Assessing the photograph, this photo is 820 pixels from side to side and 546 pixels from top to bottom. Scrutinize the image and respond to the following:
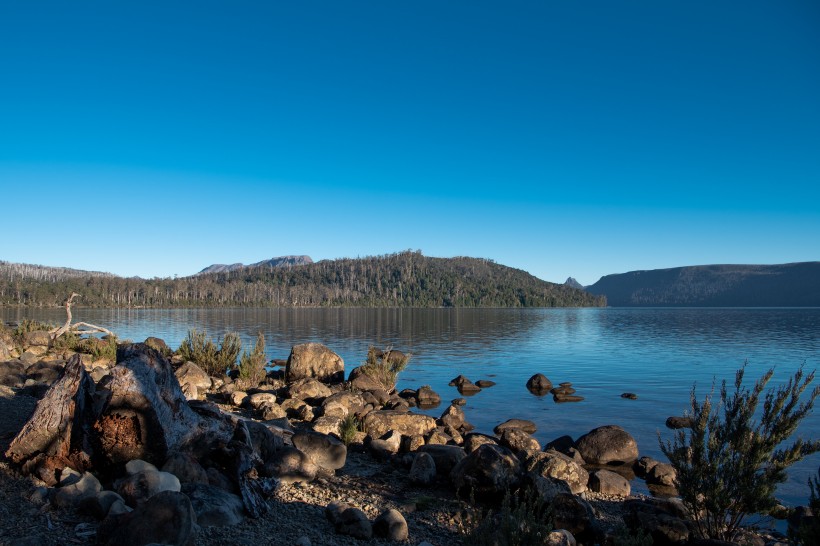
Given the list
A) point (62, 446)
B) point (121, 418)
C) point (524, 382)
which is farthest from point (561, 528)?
point (524, 382)

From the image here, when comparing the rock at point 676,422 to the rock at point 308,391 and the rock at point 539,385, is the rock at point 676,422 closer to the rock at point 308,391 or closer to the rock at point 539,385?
the rock at point 539,385

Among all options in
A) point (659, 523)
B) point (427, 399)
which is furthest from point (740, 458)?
point (427, 399)

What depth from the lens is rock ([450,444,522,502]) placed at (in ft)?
31.2

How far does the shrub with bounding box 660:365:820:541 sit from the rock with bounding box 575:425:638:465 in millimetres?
5670

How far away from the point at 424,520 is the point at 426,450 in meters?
3.39

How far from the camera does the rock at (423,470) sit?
10312mm

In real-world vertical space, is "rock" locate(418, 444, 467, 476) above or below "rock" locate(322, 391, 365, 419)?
below

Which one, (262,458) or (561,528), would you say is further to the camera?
(262,458)

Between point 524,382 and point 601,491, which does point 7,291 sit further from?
point 601,491

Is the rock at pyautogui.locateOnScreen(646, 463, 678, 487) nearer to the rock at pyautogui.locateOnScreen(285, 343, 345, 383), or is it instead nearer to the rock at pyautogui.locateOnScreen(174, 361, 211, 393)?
the rock at pyautogui.locateOnScreen(285, 343, 345, 383)

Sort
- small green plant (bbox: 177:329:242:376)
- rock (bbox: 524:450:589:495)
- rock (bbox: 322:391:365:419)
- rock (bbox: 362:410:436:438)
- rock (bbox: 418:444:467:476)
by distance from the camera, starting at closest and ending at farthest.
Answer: rock (bbox: 418:444:467:476) → rock (bbox: 524:450:589:495) → rock (bbox: 362:410:436:438) → rock (bbox: 322:391:365:419) → small green plant (bbox: 177:329:242:376)

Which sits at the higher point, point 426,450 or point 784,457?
point 784,457

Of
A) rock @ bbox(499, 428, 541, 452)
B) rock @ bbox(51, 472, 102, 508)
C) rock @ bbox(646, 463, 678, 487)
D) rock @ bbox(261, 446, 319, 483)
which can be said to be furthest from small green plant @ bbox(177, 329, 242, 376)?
rock @ bbox(646, 463, 678, 487)

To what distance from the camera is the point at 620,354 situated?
42.4m
